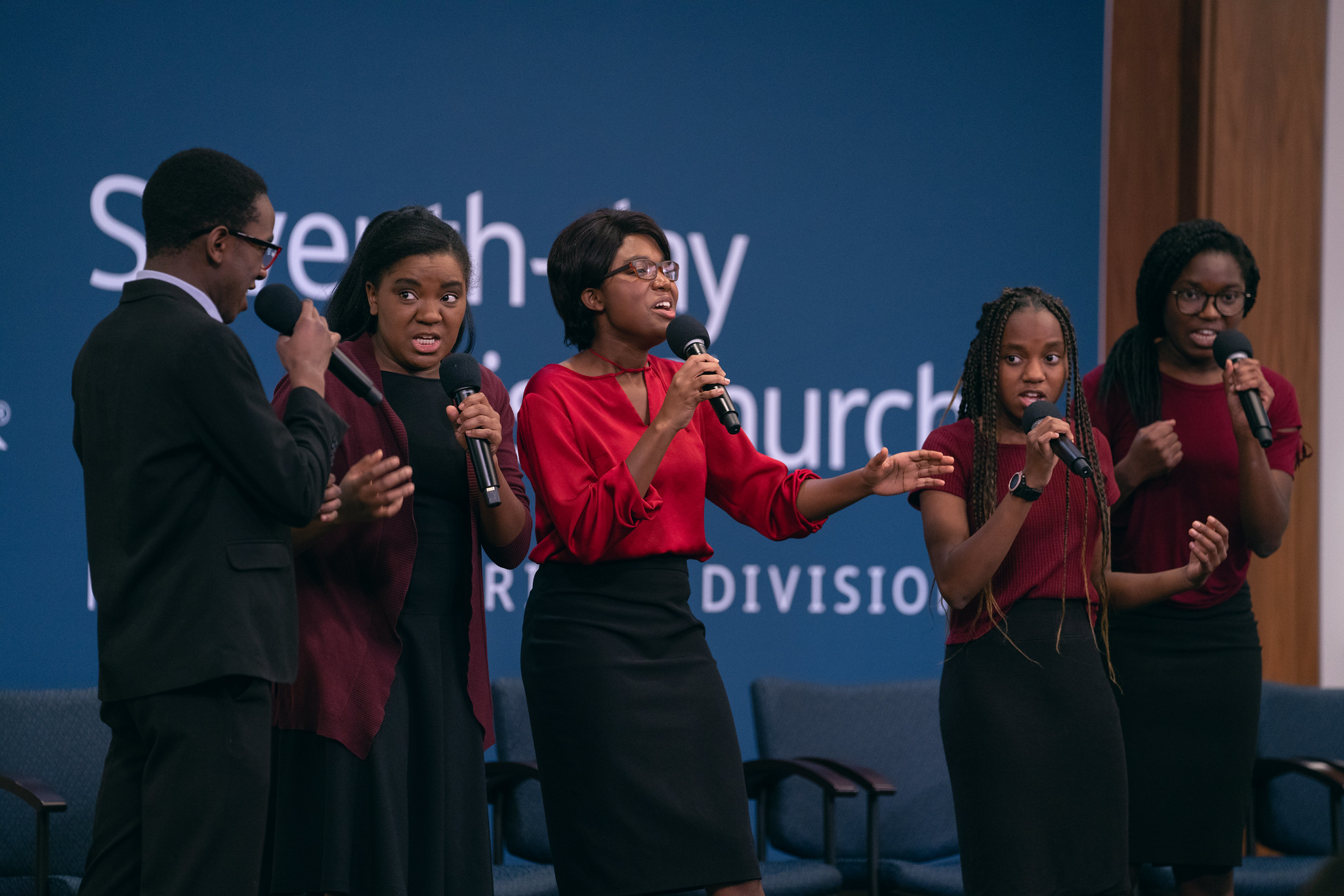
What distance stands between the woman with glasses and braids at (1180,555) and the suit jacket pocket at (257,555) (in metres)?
1.90

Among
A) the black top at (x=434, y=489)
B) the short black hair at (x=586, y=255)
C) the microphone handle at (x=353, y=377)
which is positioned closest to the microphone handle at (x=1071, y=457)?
the short black hair at (x=586, y=255)

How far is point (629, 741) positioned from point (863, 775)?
1.45 m

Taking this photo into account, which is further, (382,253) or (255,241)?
(382,253)

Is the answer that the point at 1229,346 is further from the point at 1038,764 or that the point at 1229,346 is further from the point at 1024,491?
the point at 1038,764

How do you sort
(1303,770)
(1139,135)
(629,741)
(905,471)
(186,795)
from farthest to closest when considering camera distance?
1. (1139,135)
2. (1303,770)
3. (905,471)
4. (629,741)
5. (186,795)

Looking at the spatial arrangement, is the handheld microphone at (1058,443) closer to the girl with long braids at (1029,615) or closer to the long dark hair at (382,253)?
the girl with long braids at (1029,615)

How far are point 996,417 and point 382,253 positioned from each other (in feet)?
4.32

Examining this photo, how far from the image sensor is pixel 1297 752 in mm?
4242

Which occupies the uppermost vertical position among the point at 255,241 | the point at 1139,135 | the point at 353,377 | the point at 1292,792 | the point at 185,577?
the point at 1139,135

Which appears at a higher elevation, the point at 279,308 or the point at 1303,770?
the point at 279,308

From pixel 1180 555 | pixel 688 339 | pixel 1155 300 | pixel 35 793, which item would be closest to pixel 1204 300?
pixel 1155 300

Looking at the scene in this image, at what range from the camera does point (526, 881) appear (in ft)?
11.2

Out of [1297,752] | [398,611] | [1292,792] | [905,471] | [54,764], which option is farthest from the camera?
[1297,752]

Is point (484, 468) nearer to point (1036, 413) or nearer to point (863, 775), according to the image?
point (1036, 413)
